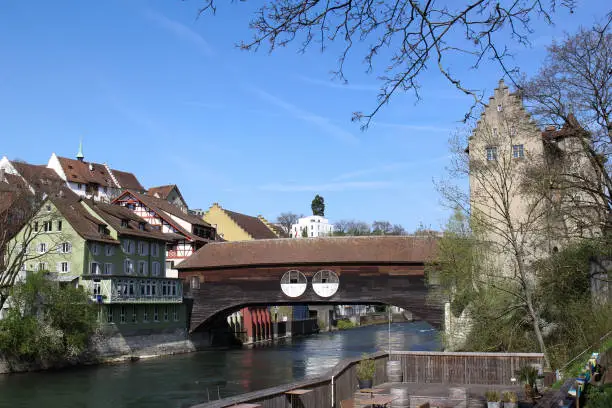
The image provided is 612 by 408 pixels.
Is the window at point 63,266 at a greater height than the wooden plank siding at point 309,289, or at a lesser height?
greater

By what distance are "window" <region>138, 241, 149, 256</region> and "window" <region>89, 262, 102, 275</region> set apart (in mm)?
3357

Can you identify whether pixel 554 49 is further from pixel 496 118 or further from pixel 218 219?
pixel 218 219

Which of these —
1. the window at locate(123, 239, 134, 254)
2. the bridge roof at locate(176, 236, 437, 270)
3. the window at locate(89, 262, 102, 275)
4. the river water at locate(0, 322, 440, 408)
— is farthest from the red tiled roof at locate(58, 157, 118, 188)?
the river water at locate(0, 322, 440, 408)

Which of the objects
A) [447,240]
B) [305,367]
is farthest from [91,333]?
[447,240]

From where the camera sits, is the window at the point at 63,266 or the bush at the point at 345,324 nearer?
the window at the point at 63,266

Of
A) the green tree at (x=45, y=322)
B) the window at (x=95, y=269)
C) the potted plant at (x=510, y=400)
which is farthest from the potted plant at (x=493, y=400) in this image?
the window at (x=95, y=269)

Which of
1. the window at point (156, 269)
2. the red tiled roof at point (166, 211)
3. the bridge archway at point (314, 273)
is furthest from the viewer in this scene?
the red tiled roof at point (166, 211)

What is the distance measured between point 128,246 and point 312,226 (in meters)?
66.5

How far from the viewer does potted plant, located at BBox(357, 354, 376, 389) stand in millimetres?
9883

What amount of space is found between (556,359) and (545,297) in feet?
8.12

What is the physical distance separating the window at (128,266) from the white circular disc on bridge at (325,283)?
9160 millimetres

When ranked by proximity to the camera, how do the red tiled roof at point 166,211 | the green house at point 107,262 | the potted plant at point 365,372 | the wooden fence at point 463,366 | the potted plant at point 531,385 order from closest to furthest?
the potted plant at point 531,385, the potted plant at point 365,372, the wooden fence at point 463,366, the green house at point 107,262, the red tiled roof at point 166,211

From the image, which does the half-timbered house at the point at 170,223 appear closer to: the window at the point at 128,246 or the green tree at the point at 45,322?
the window at the point at 128,246

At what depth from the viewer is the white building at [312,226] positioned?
96037mm
